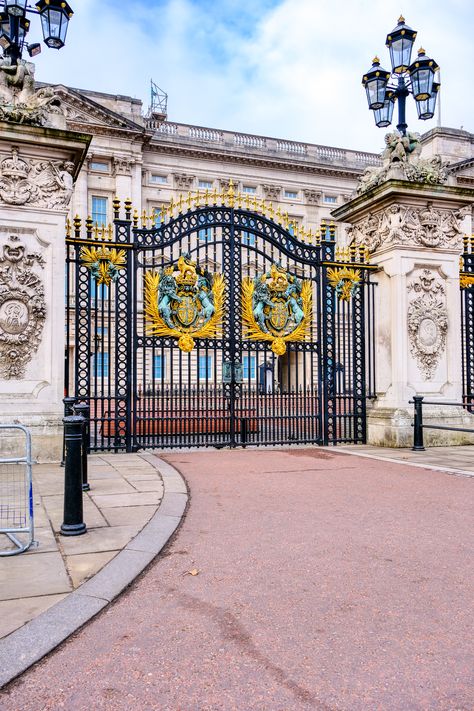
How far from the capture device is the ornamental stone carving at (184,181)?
1583 inches

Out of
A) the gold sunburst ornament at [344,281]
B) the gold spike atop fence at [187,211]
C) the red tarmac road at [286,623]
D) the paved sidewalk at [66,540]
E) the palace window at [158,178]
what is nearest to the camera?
the red tarmac road at [286,623]

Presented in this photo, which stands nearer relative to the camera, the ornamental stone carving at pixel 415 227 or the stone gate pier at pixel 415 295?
the stone gate pier at pixel 415 295

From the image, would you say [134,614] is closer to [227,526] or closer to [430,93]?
[227,526]

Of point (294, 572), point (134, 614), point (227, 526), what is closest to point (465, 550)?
point (294, 572)

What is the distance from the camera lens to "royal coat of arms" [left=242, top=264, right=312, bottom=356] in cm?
1155

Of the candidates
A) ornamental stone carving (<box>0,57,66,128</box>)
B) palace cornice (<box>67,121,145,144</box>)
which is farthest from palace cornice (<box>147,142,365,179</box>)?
ornamental stone carving (<box>0,57,66,128</box>)

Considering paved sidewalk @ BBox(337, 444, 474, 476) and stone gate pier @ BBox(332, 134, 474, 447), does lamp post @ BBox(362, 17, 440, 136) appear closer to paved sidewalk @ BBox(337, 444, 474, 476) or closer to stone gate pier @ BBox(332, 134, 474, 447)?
stone gate pier @ BBox(332, 134, 474, 447)

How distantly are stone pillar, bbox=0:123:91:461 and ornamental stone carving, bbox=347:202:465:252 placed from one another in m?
6.06

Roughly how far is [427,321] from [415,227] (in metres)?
1.91

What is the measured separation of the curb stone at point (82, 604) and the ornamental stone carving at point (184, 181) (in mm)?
37266

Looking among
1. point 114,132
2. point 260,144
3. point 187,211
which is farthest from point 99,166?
point 187,211

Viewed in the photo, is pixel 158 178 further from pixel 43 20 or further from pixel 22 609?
pixel 22 609

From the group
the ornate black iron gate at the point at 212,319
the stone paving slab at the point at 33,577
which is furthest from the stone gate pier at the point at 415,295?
the stone paving slab at the point at 33,577

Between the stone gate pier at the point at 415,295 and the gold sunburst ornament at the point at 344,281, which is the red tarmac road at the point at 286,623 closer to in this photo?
the stone gate pier at the point at 415,295
